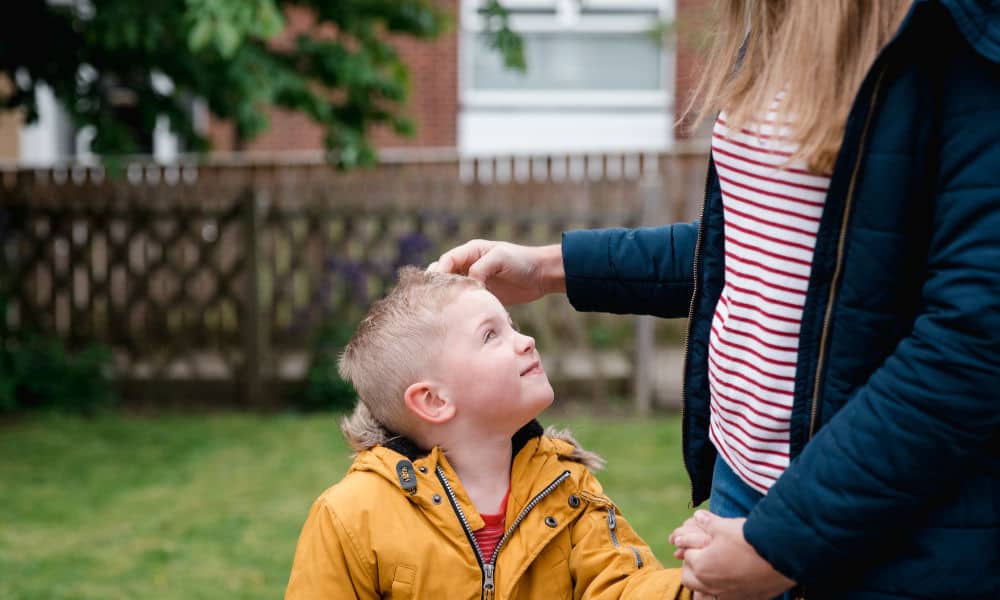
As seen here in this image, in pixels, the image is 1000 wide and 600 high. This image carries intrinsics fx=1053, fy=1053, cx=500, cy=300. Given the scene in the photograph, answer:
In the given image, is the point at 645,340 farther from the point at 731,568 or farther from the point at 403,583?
the point at 731,568

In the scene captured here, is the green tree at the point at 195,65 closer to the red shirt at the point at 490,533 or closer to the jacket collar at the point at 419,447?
the jacket collar at the point at 419,447

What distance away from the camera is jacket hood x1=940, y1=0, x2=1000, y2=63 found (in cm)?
114

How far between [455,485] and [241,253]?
20.2ft

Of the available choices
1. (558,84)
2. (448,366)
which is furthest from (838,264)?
(558,84)

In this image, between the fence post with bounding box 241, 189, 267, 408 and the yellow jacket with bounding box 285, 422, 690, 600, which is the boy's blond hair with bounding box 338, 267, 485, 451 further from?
the fence post with bounding box 241, 189, 267, 408

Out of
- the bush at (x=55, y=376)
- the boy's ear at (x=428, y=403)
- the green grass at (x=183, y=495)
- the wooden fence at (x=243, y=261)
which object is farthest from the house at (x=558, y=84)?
the boy's ear at (x=428, y=403)

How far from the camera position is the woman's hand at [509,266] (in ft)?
6.64

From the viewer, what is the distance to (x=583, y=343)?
7664mm

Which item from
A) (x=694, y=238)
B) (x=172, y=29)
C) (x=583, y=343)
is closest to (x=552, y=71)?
(x=583, y=343)

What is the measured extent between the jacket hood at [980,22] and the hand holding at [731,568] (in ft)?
2.05

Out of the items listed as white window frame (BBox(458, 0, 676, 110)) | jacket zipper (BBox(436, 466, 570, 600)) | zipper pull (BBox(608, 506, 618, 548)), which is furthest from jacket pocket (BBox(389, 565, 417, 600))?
white window frame (BBox(458, 0, 676, 110))

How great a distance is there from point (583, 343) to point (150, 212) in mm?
3319

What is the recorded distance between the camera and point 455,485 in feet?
6.06

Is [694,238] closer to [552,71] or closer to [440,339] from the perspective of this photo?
[440,339]
